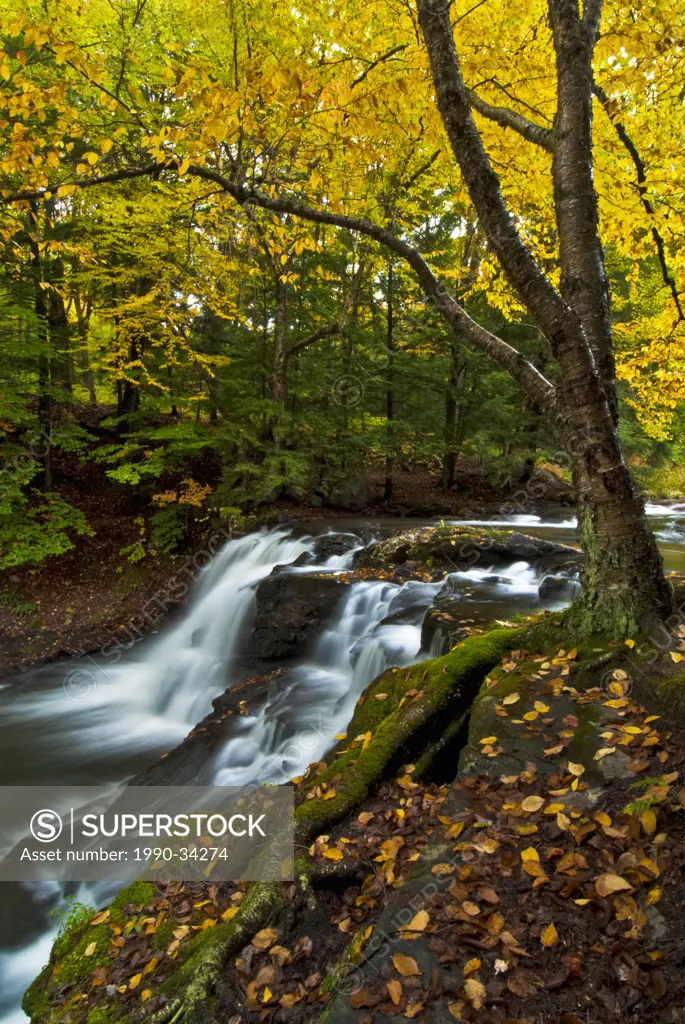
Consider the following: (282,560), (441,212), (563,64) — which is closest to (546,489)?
(441,212)

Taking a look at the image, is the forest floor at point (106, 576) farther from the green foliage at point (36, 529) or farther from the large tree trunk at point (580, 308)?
the large tree trunk at point (580, 308)

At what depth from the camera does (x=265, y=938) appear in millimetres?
2771

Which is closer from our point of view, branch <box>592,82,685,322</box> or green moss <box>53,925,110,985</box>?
green moss <box>53,925,110,985</box>

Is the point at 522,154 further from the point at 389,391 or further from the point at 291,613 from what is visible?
the point at 389,391

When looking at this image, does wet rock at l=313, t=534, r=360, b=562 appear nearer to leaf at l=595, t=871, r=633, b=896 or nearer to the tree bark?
the tree bark

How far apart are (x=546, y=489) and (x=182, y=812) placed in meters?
15.8

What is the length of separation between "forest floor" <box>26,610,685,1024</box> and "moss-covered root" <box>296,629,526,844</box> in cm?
9

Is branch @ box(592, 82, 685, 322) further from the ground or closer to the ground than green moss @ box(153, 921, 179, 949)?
further from the ground

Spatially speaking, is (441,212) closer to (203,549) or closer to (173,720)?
(203,549)

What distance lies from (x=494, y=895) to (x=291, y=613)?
5.79m

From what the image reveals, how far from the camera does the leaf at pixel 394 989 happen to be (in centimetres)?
215

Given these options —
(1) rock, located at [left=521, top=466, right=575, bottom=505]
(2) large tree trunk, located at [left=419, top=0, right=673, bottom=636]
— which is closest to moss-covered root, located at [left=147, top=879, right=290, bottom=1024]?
(2) large tree trunk, located at [left=419, top=0, right=673, bottom=636]

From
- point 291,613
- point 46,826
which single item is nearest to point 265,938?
point 46,826

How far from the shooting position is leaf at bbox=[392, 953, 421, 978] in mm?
2229
